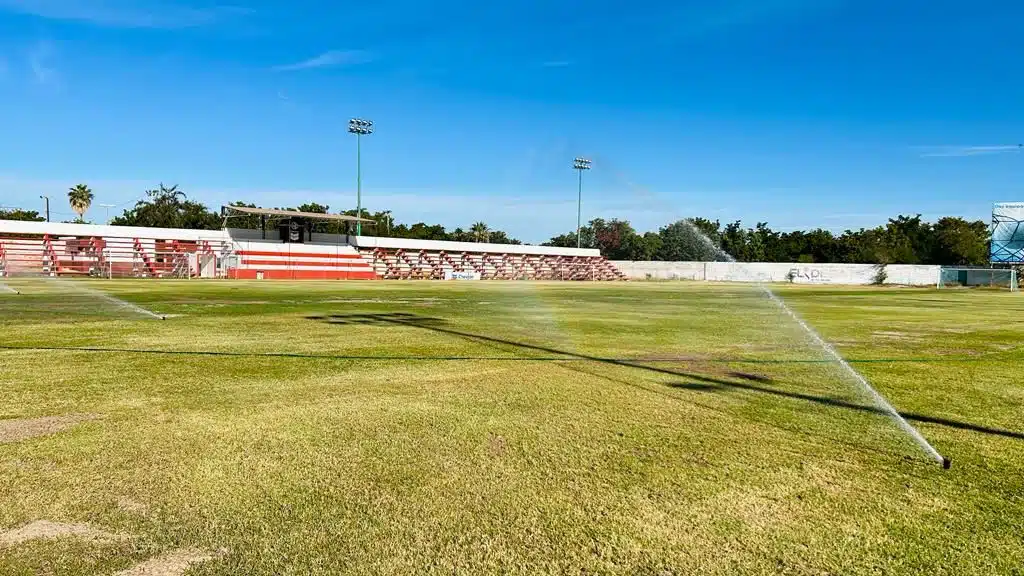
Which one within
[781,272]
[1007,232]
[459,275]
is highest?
[1007,232]

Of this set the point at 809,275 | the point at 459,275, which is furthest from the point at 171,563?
the point at 809,275

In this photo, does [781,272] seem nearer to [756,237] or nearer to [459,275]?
[756,237]

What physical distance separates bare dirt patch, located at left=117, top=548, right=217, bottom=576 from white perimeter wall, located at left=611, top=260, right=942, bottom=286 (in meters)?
81.5

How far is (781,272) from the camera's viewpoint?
86.2m

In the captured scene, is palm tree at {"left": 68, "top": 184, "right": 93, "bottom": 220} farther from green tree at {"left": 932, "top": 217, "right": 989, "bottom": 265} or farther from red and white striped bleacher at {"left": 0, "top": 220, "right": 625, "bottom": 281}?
green tree at {"left": 932, "top": 217, "right": 989, "bottom": 265}

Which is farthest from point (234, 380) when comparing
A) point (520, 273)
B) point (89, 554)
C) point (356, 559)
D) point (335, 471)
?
point (520, 273)

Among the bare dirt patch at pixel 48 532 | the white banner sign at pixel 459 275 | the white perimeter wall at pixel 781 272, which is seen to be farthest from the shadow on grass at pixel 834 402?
the white perimeter wall at pixel 781 272

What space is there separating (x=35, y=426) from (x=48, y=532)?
230 centimetres

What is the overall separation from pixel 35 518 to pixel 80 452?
1.14m

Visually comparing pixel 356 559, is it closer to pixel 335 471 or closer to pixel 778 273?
pixel 335 471

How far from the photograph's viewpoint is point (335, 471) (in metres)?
4.00

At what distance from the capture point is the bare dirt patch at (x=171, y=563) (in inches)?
108

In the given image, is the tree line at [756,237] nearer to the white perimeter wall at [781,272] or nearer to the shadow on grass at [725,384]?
the white perimeter wall at [781,272]

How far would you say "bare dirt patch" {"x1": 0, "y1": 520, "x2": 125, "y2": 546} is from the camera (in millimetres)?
3008
